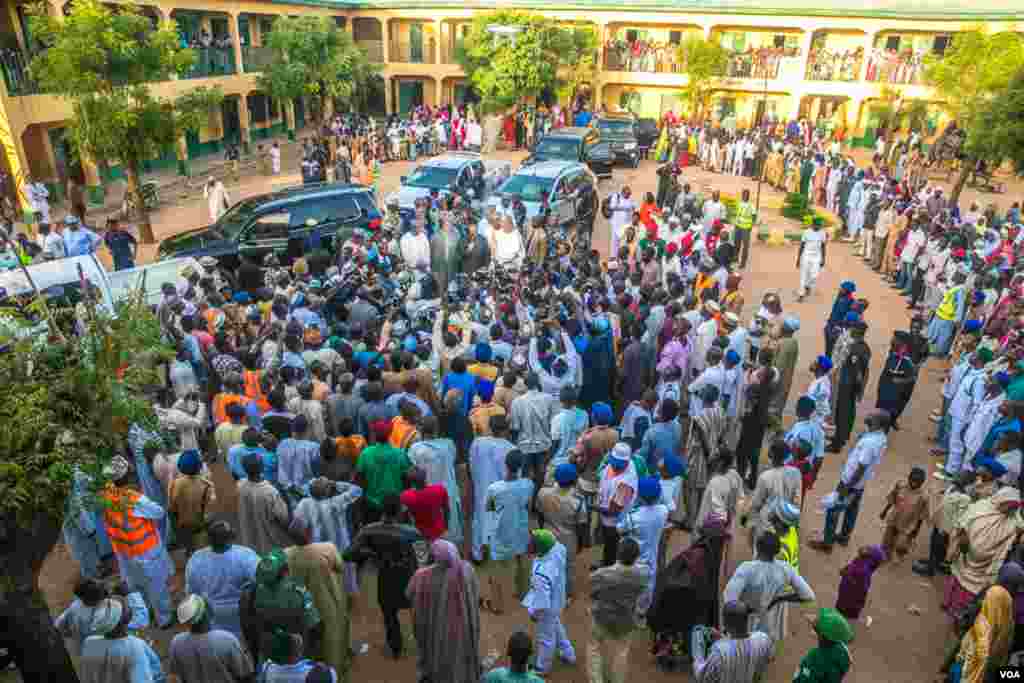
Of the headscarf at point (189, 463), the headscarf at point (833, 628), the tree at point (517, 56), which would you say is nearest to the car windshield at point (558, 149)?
the tree at point (517, 56)

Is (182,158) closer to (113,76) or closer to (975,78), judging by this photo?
(113,76)

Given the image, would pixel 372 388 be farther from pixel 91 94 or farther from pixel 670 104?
pixel 670 104

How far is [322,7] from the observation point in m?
27.6

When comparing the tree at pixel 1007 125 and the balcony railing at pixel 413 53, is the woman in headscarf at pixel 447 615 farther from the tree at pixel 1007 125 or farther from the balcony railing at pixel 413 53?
the balcony railing at pixel 413 53

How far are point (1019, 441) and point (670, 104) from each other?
2847cm

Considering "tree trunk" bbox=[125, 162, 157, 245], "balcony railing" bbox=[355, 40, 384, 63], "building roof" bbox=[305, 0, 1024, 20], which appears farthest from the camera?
"balcony railing" bbox=[355, 40, 384, 63]

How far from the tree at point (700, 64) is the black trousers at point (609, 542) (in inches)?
1020

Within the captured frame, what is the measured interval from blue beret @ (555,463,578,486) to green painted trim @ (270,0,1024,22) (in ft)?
80.9

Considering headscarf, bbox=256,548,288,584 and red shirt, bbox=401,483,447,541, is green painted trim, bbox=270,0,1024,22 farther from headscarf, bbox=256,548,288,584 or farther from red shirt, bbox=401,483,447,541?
headscarf, bbox=256,548,288,584

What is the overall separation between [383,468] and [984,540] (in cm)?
457

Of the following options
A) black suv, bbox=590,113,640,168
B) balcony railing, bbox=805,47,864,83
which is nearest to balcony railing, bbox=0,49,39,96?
black suv, bbox=590,113,640,168

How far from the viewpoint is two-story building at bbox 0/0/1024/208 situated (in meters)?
23.6

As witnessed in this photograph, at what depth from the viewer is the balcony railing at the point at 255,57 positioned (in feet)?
78.4

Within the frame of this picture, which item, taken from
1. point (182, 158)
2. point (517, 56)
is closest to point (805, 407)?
point (182, 158)
